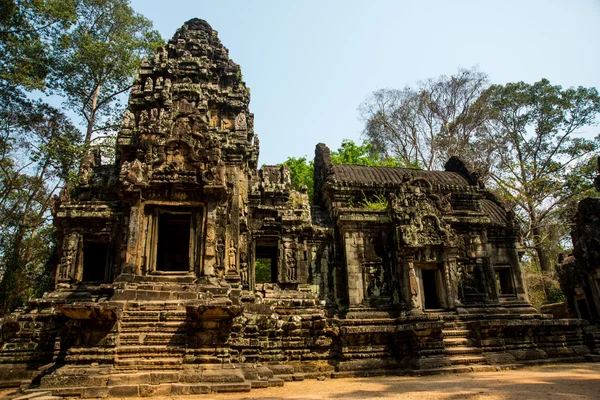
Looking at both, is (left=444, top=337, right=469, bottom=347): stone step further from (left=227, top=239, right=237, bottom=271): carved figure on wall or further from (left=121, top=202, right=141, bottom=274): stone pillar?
(left=121, top=202, right=141, bottom=274): stone pillar

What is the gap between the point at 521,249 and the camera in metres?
17.0

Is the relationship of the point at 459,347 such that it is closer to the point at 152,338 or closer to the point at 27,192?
the point at 152,338

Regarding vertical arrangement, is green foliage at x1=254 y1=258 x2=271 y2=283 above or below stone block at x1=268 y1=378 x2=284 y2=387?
above

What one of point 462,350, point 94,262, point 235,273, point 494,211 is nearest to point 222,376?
point 235,273

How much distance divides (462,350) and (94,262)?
12.0m

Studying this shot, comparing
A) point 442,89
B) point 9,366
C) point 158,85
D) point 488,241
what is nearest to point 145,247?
point 9,366

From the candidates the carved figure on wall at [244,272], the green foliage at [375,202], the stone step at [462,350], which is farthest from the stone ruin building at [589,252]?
the carved figure on wall at [244,272]

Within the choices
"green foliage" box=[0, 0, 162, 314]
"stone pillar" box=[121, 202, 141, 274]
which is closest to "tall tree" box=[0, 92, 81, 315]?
"green foliage" box=[0, 0, 162, 314]

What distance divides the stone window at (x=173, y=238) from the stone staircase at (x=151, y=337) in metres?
1.59

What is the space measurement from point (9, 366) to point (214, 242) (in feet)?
18.1

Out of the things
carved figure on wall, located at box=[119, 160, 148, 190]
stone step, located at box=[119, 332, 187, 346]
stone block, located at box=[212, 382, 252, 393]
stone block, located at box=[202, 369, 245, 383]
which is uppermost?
carved figure on wall, located at box=[119, 160, 148, 190]

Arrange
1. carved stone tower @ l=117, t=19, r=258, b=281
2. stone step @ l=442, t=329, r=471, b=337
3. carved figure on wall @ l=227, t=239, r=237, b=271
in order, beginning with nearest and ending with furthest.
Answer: carved stone tower @ l=117, t=19, r=258, b=281, carved figure on wall @ l=227, t=239, r=237, b=271, stone step @ l=442, t=329, r=471, b=337

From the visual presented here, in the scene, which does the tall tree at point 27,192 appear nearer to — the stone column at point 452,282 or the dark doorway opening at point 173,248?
the dark doorway opening at point 173,248

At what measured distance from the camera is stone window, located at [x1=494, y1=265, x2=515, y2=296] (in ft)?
53.9
